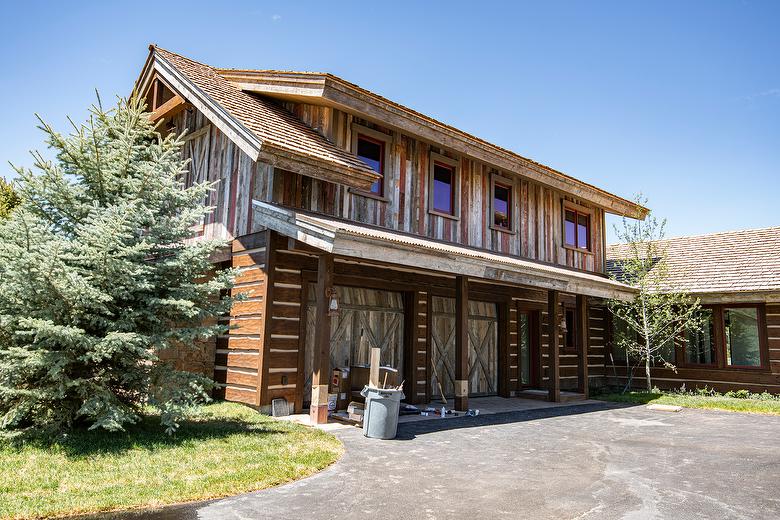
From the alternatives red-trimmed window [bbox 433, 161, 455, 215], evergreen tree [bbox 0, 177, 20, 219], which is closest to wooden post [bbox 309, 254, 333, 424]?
red-trimmed window [bbox 433, 161, 455, 215]

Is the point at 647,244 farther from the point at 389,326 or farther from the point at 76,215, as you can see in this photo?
the point at 76,215

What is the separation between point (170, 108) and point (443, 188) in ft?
22.6

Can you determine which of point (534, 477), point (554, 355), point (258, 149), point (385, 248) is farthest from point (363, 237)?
point (554, 355)

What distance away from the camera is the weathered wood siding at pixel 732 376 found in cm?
1589

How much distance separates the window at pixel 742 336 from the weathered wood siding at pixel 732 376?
0.33 meters

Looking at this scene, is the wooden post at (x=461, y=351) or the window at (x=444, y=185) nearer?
the wooden post at (x=461, y=351)

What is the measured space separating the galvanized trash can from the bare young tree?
10621 mm

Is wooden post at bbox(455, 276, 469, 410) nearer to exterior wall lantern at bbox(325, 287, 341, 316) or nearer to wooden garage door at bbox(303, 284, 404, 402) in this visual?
wooden garage door at bbox(303, 284, 404, 402)

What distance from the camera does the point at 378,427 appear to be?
8539 millimetres

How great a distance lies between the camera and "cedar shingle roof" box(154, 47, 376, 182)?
9773mm

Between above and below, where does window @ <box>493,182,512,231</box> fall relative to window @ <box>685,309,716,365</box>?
above

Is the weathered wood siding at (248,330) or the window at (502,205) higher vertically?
the window at (502,205)

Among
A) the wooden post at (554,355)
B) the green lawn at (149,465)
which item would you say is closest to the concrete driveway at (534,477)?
the green lawn at (149,465)

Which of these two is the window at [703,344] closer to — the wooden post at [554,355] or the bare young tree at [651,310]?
the bare young tree at [651,310]
